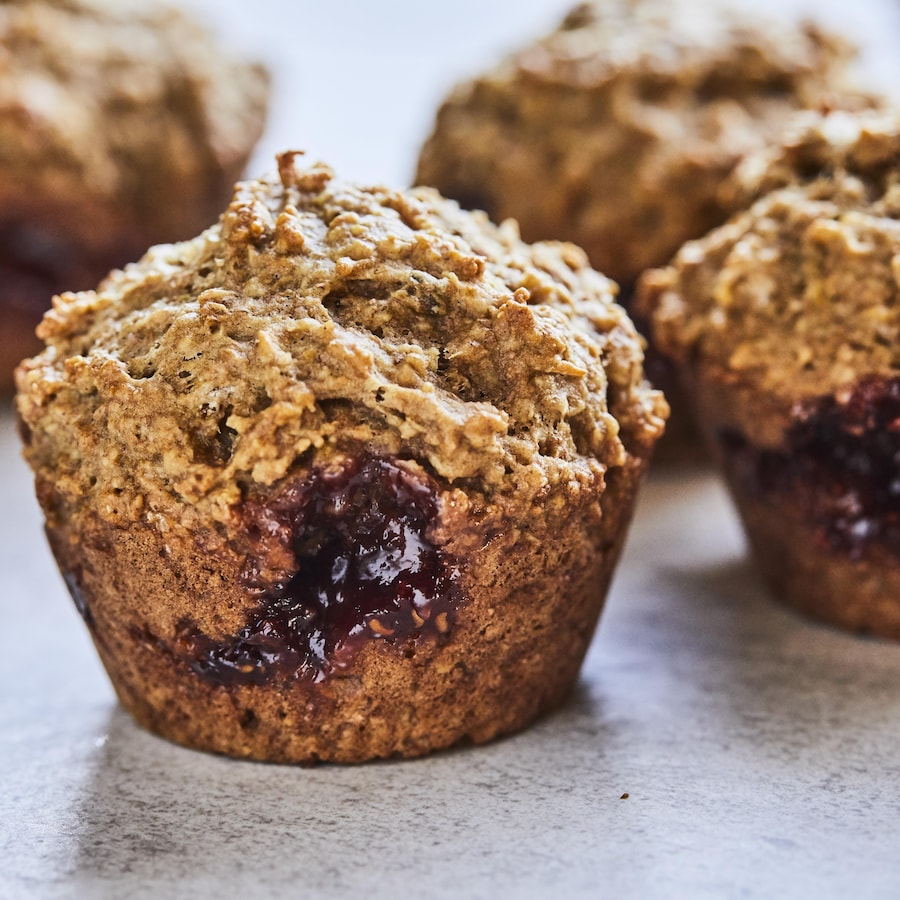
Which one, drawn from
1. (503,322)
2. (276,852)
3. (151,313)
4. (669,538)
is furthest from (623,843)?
(669,538)

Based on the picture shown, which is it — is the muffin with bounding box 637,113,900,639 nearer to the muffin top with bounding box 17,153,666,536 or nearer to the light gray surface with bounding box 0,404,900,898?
the light gray surface with bounding box 0,404,900,898

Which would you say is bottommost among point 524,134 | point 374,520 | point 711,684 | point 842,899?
point 842,899

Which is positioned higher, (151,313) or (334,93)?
(334,93)

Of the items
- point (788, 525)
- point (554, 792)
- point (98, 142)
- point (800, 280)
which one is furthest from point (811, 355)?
point (98, 142)

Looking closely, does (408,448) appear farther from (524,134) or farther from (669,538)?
(524,134)

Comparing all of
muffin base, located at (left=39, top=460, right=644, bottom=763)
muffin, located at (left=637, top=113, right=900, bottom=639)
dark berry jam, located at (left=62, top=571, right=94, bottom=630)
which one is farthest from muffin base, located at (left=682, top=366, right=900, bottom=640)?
dark berry jam, located at (left=62, top=571, right=94, bottom=630)

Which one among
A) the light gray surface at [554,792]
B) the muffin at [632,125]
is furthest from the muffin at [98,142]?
the light gray surface at [554,792]

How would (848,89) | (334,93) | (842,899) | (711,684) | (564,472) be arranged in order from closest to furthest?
1. (842,899)
2. (564,472)
3. (711,684)
4. (848,89)
5. (334,93)
